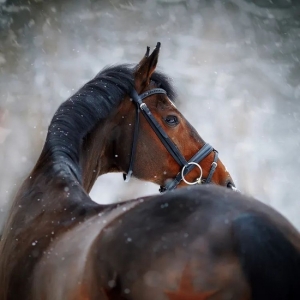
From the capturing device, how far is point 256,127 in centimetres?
631

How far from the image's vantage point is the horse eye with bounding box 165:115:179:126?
7.26 feet

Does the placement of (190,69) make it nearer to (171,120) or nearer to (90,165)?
(171,120)

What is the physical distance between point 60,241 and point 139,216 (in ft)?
1.01

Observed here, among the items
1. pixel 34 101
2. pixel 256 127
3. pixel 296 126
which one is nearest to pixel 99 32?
pixel 34 101

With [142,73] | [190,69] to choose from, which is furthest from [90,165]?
[190,69]

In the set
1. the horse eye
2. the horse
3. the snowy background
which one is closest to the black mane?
the horse

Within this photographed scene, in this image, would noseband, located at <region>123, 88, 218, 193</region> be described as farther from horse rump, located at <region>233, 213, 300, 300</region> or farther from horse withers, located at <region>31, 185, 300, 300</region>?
horse rump, located at <region>233, 213, 300, 300</region>

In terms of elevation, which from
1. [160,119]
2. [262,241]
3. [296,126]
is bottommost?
[262,241]

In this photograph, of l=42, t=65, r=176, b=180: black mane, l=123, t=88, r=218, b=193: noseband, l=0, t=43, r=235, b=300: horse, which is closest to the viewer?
l=0, t=43, r=235, b=300: horse

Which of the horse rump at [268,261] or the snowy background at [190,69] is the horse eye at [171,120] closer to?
the horse rump at [268,261]

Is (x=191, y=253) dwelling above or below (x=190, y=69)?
below

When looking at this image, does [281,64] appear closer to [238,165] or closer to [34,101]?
[238,165]

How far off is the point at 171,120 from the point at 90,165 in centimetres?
44

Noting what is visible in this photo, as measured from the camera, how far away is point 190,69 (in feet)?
20.6
